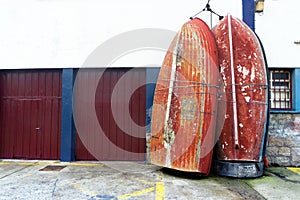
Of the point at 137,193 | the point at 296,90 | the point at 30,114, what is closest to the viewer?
the point at 137,193

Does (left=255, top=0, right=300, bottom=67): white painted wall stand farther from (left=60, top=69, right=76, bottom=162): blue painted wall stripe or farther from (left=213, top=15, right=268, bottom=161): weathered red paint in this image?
(left=60, top=69, right=76, bottom=162): blue painted wall stripe

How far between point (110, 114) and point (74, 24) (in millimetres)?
2732

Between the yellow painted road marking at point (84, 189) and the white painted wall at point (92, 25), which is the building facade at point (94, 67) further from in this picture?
the yellow painted road marking at point (84, 189)

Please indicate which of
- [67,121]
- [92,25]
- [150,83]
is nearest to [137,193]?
[150,83]

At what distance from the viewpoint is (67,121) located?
643 centimetres

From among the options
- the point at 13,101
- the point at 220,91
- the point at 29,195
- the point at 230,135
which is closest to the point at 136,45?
the point at 220,91

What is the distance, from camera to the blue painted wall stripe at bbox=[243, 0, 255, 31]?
6.35m

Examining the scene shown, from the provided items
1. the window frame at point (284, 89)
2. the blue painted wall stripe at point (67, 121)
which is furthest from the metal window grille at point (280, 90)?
the blue painted wall stripe at point (67, 121)

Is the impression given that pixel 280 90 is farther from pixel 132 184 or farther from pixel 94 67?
pixel 94 67

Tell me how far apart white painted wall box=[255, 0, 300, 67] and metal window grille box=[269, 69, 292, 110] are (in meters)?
0.26

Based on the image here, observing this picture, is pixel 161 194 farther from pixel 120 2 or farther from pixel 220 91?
pixel 120 2

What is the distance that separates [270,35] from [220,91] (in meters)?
2.72

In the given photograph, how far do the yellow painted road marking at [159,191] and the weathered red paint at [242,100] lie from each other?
1.45 meters

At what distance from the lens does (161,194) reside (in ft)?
12.6
